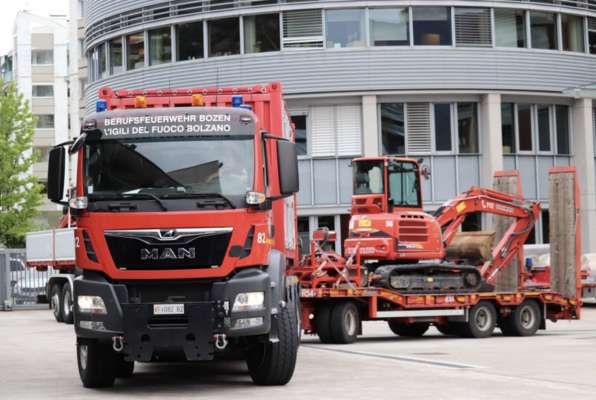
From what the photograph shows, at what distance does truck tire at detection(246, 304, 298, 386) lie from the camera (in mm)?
13727

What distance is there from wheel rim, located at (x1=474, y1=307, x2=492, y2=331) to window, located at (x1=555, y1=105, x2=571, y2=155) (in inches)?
708

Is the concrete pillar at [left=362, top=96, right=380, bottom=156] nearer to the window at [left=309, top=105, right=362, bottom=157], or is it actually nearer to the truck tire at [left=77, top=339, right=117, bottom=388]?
the window at [left=309, top=105, right=362, bottom=157]

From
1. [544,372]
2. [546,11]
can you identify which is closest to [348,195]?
[546,11]

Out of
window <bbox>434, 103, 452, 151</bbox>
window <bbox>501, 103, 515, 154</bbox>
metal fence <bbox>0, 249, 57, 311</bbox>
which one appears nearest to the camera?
window <bbox>434, 103, 452, 151</bbox>

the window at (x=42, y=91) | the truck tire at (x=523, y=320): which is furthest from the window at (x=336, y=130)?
the window at (x=42, y=91)

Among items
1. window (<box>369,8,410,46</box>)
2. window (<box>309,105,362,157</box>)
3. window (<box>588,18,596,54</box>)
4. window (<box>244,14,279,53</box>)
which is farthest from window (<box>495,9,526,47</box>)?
window (<box>244,14,279,53</box>)

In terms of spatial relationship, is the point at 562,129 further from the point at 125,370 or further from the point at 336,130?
the point at 125,370

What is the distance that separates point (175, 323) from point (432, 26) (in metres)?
26.8

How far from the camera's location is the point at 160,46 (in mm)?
40562

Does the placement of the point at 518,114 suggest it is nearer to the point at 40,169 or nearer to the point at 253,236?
the point at 253,236

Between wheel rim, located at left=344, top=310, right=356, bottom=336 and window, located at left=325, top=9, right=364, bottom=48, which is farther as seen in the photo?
window, located at left=325, top=9, right=364, bottom=48

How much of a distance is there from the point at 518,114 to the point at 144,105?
26832 mm

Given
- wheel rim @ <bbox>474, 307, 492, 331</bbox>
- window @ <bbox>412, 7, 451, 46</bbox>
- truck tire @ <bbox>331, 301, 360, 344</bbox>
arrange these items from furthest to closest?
window @ <bbox>412, 7, 451, 46</bbox> < wheel rim @ <bbox>474, 307, 492, 331</bbox> < truck tire @ <bbox>331, 301, 360, 344</bbox>

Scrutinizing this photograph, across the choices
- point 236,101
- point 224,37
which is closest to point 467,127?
point 224,37
